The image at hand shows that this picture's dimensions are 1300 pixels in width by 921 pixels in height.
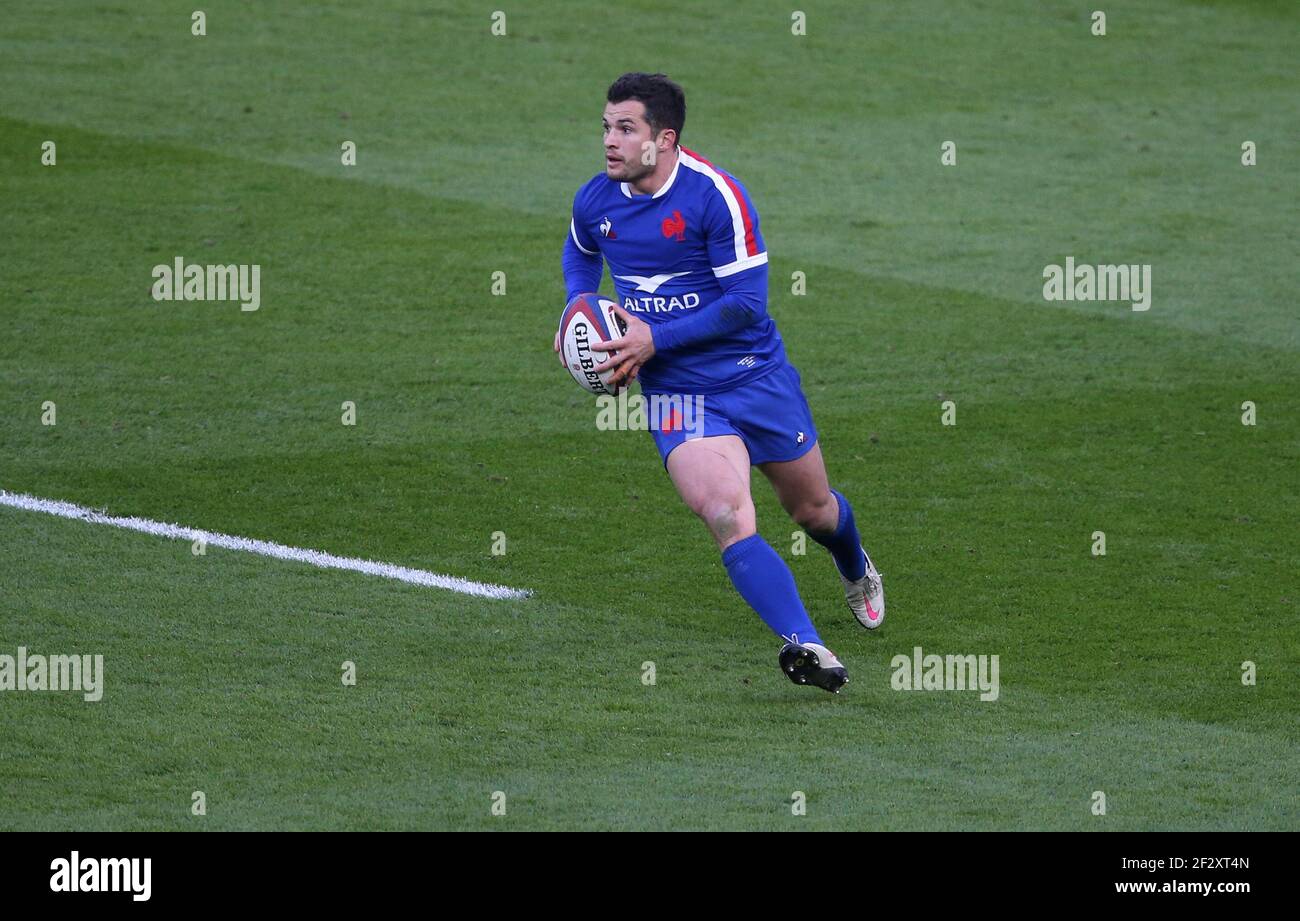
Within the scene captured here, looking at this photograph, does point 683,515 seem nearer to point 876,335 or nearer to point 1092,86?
point 876,335

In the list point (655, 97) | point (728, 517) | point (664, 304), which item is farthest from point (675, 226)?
point (728, 517)

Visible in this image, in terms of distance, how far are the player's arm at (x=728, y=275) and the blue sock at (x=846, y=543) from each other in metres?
0.94

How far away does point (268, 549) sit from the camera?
26.9ft

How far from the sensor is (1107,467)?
9492 mm

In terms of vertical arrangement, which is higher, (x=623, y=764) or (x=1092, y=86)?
(x=1092, y=86)

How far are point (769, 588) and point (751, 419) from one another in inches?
25.2

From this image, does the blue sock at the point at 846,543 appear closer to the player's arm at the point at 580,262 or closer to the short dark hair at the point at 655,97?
the player's arm at the point at 580,262

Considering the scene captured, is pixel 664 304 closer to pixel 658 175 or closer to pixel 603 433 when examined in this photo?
pixel 658 175

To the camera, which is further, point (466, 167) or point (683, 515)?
point (466, 167)

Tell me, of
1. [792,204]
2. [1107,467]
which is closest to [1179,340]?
[1107,467]

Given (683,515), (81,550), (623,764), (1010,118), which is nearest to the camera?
(623,764)

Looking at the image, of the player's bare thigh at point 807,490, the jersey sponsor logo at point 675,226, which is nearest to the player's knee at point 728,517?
the player's bare thigh at point 807,490

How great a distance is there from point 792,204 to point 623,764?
8.42 meters
